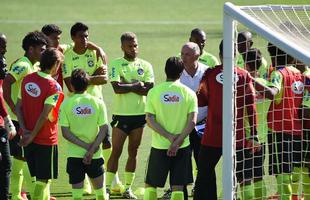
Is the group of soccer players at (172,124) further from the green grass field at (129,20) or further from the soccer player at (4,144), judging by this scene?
the green grass field at (129,20)

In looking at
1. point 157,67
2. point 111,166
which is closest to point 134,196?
point 111,166

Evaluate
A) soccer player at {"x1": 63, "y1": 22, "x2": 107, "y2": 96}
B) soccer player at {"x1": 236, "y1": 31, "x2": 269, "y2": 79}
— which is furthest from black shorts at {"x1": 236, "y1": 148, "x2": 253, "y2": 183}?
soccer player at {"x1": 63, "y1": 22, "x2": 107, "y2": 96}

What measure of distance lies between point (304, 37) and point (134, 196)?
11.2ft

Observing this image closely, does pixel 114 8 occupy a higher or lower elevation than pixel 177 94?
higher

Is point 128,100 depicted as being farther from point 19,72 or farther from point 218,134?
point 218,134

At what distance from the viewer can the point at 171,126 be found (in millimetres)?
9672

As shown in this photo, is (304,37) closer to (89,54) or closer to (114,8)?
(89,54)

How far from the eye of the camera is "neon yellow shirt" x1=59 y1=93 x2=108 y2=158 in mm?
9539

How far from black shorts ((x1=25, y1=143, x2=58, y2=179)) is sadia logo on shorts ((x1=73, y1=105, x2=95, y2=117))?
66cm

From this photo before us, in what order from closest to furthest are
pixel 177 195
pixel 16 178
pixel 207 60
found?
pixel 177 195 < pixel 16 178 < pixel 207 60

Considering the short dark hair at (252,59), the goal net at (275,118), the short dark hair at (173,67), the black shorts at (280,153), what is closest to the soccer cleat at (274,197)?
the goal net at (275,118)

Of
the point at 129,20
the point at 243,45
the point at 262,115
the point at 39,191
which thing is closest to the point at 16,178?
the point at 39,191

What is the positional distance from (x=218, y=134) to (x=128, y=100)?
1913 mm

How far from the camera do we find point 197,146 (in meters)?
10.9
